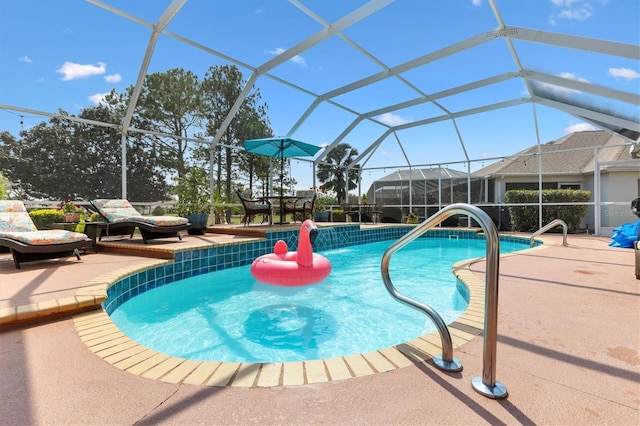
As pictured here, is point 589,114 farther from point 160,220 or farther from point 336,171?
point 336,171

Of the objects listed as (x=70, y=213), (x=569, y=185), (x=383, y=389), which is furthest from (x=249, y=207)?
(x=569, y=185)

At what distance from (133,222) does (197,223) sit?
1.82 metres

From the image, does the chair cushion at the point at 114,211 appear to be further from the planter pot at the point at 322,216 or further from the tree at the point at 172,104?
the tree at the point at 172,104

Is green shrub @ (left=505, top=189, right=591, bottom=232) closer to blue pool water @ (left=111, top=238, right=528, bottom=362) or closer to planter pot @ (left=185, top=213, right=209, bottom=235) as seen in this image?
blue pool water @ (left=111, top=238, right=528, bottom=362)

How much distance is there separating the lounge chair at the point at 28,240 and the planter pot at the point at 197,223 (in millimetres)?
2714

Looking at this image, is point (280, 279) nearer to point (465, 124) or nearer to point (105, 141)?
point (465, 124)

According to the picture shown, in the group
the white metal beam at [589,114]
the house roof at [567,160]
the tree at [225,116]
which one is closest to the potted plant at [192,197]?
the white metal beam at [589,114]

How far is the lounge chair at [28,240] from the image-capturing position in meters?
3.87

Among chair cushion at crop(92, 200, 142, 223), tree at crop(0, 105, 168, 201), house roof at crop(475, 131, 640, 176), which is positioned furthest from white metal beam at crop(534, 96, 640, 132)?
tree at crop(0, 105, 168, 201)

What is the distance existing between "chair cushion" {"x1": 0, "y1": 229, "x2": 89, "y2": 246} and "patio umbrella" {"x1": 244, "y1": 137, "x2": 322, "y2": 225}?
4.14 m

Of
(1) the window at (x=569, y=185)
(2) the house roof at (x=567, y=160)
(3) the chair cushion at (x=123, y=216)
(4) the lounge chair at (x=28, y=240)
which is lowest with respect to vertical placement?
(4) the lounge chair at (x=28, y=240)

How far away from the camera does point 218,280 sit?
4840 millimetres

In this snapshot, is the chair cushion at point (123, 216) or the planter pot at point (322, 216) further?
the planter pot at point (322, 216)

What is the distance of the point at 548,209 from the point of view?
10.9 metres
